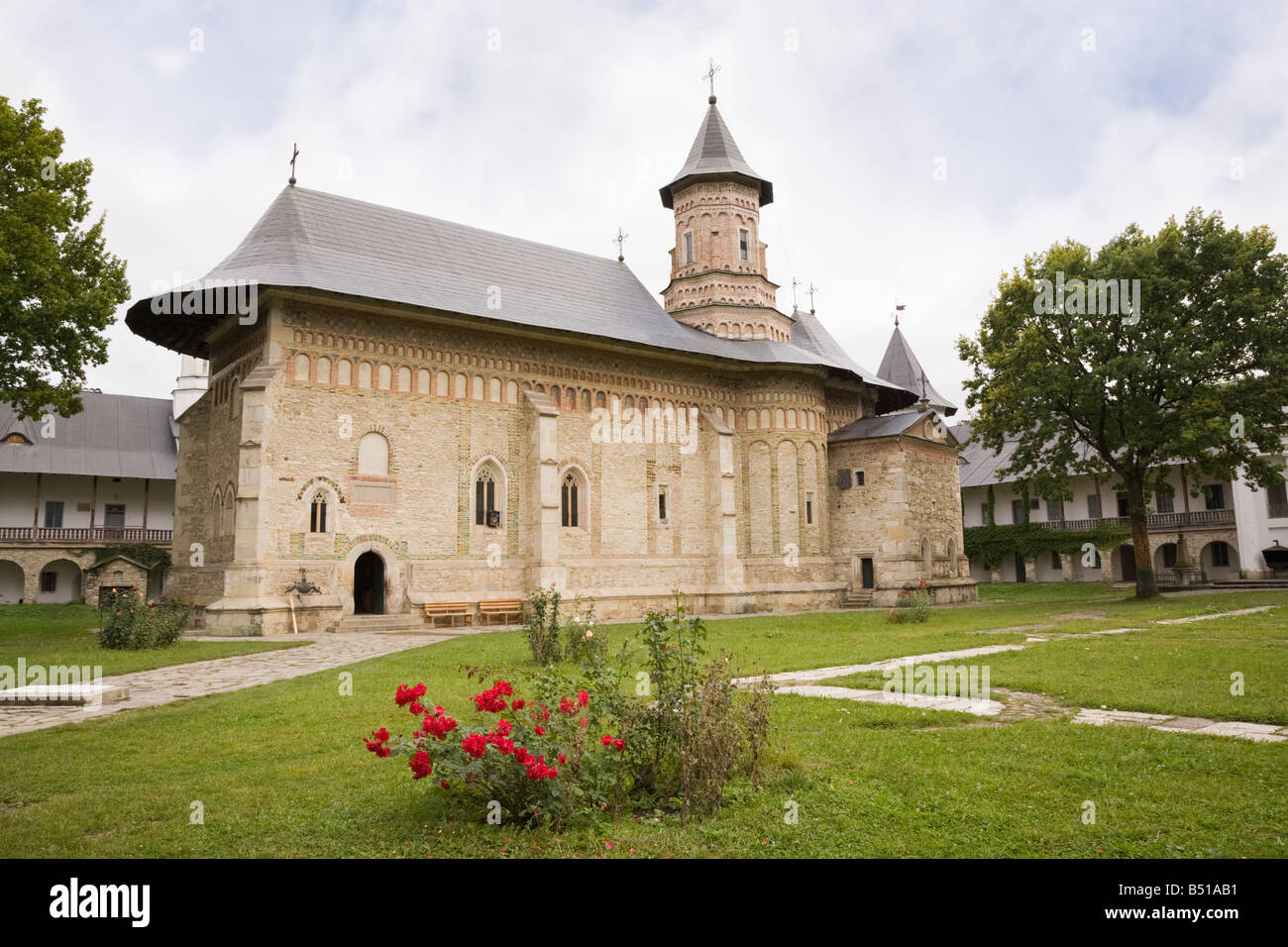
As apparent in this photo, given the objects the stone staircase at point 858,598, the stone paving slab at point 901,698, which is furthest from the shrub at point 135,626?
the stone staircase at point 858,598

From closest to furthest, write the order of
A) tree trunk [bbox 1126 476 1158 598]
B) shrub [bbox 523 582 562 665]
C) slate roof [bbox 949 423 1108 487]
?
shrub [bbox 523 582 562 665]
tree trunk [bbox 1126 476 1158 598]
slate roof [bbox 949 423 1108 487]

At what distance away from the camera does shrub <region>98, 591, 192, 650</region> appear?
47.2 ft

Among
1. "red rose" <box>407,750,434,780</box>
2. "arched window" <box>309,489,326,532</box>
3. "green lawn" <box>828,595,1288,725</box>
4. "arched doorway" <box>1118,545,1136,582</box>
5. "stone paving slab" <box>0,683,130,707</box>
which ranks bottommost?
"green lawn" <box>828,595,1288,725</box>

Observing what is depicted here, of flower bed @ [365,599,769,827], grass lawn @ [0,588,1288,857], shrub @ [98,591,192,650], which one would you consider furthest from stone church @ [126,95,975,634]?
flower bed @ [365,599,769,827]

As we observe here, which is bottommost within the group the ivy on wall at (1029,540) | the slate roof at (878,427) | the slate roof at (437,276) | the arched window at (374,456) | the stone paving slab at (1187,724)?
the stone paving slab at (1187,724)

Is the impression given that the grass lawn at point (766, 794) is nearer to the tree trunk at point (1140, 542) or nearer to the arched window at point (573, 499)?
the arched window at point (573, 499)

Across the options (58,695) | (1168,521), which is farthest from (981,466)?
(58,695)

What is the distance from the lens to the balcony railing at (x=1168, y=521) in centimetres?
3684

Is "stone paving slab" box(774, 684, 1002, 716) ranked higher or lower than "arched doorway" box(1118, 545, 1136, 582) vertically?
lower

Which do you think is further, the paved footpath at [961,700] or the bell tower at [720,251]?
the bell tower at [720,251]

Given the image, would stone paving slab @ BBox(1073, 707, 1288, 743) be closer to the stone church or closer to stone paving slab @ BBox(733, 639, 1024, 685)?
stone paving slab @ BBox(733, 639, 1024, 685)

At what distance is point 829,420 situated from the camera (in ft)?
104

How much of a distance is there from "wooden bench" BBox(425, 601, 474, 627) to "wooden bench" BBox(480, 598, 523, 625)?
365 mm

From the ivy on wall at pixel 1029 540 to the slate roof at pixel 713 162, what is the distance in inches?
751
